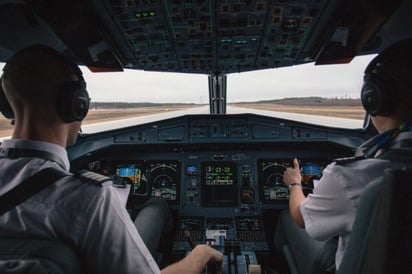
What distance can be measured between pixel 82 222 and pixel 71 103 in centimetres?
37

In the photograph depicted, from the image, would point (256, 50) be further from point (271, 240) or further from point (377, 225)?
point (377, 225)

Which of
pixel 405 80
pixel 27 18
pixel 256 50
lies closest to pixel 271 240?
pixel 256 50

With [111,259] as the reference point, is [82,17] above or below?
above

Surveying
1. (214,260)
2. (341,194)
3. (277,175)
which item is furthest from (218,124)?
(341,194)

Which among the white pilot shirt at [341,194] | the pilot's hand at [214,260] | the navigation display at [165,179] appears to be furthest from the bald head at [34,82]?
the navigation display at [165,179]

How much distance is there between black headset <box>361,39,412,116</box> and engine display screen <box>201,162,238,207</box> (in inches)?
77.3

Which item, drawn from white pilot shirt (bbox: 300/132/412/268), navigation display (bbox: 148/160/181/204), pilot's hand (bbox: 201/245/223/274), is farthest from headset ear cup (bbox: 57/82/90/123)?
navigation display (bbox: 148/160/181/204)

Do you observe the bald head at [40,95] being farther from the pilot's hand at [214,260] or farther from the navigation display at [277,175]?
the navigation display at [277,175]

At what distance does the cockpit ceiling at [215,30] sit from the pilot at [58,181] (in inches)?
43.0

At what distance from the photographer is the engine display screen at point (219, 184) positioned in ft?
9.45

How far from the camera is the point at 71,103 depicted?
2.74ft

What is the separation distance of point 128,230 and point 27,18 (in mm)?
1863

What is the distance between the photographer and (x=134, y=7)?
178cm

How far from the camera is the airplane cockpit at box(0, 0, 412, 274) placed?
6.33 feet
